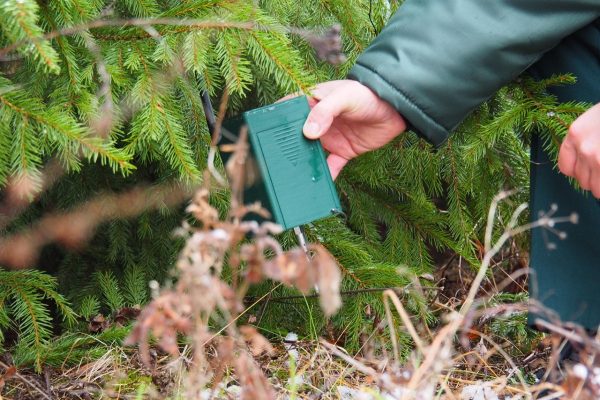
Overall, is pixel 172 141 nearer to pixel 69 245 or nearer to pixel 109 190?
pixel 109 190

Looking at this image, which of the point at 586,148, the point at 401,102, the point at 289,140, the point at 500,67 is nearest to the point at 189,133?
the point at 289,140

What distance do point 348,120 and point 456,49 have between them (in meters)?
0.34

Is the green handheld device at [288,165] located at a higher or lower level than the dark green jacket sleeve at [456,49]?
lower

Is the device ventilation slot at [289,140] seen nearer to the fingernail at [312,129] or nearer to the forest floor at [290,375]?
the fingernail at [312,129]

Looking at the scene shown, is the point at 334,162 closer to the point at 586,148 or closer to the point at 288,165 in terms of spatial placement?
the point at 288,165

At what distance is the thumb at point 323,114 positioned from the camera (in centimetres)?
160

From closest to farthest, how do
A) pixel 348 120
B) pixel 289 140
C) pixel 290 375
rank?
1. pixel 289 140
2. pixel 290 375
3. pixel 348 120

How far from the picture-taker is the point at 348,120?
1856 millimetres

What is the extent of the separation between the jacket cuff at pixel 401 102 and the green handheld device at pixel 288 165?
18 cm

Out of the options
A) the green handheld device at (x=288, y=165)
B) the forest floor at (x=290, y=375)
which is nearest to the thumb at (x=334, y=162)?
the green handheld device at (x=288, y=165)

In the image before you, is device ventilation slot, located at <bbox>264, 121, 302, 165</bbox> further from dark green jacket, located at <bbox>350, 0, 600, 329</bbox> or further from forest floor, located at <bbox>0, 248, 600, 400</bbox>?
forest floor, located at <bbox>0, 248, 600, 400</bbox>

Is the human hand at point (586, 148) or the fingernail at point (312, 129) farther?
the fingernail at point (312, 129)

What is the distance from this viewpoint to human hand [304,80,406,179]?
1621mm

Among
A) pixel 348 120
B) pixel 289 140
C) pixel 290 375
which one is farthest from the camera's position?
pixel 348 120
